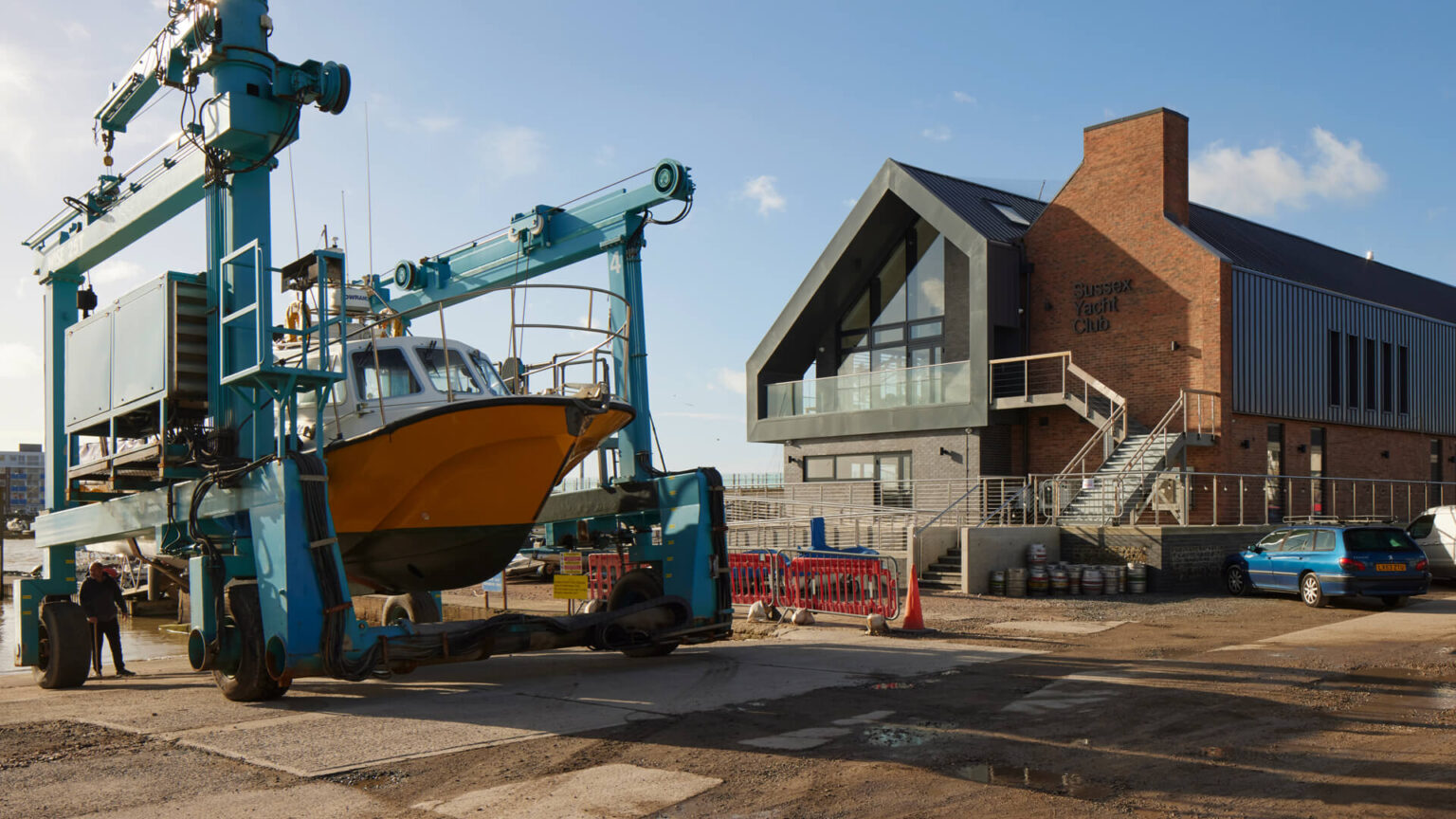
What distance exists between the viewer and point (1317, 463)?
3044 centimetres

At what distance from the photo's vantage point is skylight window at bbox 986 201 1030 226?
31.9 metres

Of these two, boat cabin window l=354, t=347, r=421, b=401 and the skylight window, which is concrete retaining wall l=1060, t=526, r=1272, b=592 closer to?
the skylight window

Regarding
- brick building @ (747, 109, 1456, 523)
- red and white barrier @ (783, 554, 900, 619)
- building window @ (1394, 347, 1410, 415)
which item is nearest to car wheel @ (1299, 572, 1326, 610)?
brick building @ (747, 109, 1456, 523)

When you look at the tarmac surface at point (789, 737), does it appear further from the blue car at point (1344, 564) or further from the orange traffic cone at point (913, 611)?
the blue car at point (1344, 564)

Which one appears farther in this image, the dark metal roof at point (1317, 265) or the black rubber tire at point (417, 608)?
the dark metal roof at point (1317, 265)

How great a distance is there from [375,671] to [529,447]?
2.69 metres

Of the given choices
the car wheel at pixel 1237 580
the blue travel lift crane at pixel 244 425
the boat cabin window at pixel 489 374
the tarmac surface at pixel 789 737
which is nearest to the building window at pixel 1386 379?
the car wheel at pixel 1237 580

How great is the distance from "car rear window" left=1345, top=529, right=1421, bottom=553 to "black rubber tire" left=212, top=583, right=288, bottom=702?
17.0 metres

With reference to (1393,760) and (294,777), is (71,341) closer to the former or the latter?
(294,777)

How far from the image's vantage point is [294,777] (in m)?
7.73

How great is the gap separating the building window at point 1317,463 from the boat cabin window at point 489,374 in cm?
2342

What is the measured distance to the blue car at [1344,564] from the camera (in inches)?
753

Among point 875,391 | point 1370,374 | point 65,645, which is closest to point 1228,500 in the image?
point 875,391

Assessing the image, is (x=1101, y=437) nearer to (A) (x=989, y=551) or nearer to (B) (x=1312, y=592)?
(A) (x=989, y=551)
